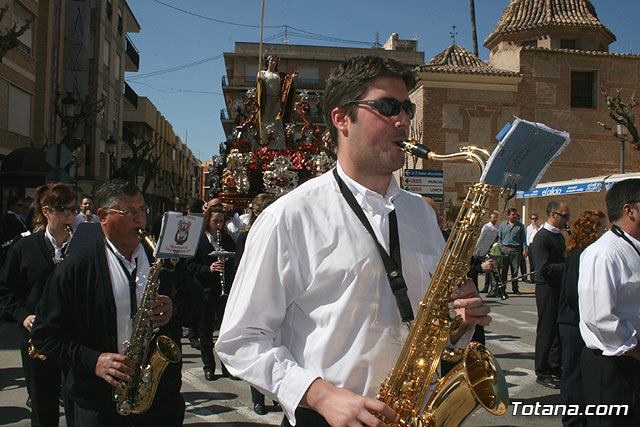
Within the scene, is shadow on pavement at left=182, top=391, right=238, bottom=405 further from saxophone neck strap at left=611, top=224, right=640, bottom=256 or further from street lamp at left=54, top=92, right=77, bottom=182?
street lamp at left=54, top=92, right=77, bottom=182

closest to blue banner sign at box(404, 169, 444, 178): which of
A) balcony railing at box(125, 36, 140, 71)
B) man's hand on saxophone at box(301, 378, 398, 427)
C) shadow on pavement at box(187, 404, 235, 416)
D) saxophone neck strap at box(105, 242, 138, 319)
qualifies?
shadow on pavement at box(187, 404, 235, 416)

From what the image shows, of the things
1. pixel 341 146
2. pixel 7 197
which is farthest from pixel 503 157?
pixel 7 197

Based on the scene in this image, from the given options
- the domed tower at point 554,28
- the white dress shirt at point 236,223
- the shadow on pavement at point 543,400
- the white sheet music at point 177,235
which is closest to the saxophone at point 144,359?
the white sheet music at point 177,235

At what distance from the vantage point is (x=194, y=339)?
25.7ft

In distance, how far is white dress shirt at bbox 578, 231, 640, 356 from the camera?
10.1 feet

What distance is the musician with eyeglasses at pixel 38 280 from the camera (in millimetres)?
3740

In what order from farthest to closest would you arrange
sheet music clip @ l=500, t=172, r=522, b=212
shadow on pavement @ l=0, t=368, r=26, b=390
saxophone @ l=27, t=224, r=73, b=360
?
shadow on pavement @ l=0, t=368, r=26, b=390 → saxophone @ l=27, t=224, r=73, b=360 → sheet music clip @ l=500, t=172, r=522, b=212

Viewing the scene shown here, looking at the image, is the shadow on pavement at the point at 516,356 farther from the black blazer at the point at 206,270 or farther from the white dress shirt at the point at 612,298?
the white dress shirt at the point at 612,298

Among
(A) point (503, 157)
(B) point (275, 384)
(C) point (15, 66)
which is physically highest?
(C) point (15, 66)

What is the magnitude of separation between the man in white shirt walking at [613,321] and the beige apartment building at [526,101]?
58.1 ft

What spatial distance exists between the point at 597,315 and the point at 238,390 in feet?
12.9

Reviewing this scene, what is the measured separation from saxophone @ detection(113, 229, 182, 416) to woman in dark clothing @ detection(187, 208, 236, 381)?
10.5 feet

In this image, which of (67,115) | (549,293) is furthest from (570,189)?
(67,115)

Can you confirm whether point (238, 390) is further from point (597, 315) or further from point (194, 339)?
point (597, 315)
